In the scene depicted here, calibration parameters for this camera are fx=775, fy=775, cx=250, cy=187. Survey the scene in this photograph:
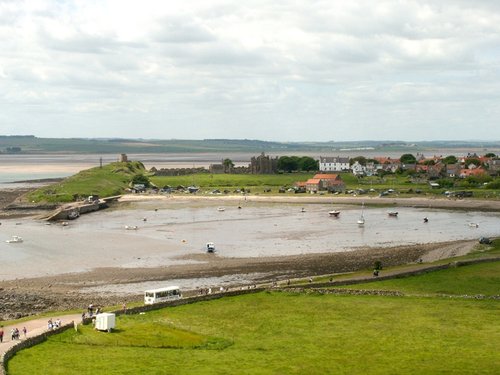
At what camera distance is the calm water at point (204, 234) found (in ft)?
231

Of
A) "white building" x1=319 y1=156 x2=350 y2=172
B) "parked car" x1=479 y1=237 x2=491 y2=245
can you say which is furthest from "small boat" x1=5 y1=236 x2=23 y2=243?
"white building" x1=319 y1=156 x2=350 y2=172

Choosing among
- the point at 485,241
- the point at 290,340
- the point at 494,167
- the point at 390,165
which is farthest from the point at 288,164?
the point at 290,340

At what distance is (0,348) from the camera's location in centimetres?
3406

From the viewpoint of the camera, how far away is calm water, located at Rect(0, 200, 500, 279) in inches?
2768

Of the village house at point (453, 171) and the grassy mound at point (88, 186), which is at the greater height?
the village house at point (453, 171)

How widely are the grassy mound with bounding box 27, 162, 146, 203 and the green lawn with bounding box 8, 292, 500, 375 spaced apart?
277ft

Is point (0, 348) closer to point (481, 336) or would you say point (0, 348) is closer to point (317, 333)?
point (317, 333)

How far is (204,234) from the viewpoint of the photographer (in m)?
88.2

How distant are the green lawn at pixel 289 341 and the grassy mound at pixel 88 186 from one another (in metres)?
84.6

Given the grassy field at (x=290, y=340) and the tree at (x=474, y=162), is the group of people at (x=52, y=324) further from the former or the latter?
the tree at (x=474, y=162)

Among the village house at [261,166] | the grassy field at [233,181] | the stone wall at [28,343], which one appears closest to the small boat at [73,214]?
the grassy field at [233,181]

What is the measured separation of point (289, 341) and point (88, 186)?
10764cm

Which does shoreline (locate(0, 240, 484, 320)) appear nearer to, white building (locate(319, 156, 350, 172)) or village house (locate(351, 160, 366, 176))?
village house (locate(351, 160, 366, 176))

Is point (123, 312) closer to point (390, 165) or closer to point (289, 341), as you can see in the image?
point (289, 341)
